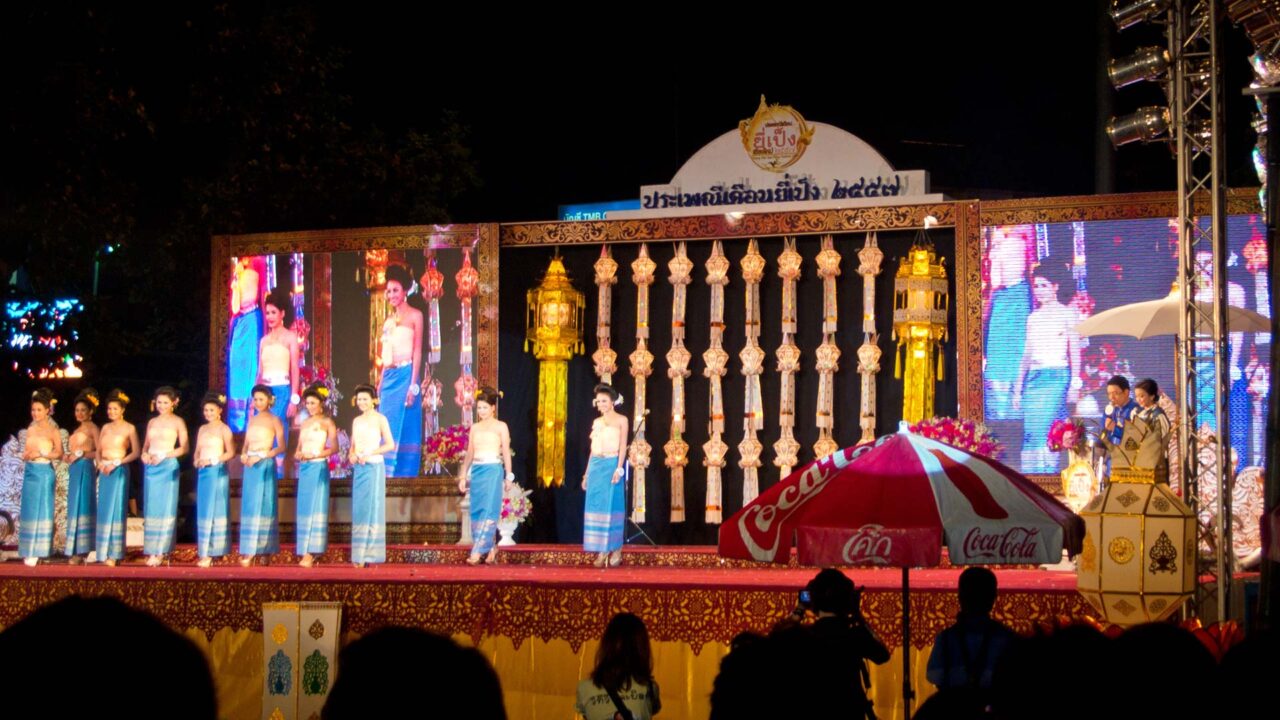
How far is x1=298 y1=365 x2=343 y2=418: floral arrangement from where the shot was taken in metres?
14.9

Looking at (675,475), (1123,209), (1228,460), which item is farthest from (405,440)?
(1228,460)

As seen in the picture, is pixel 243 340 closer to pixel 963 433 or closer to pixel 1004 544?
pixel 963 433

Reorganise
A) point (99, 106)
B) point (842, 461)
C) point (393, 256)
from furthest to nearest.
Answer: point (393, 256)
point (99, 106)
point (842, 461)

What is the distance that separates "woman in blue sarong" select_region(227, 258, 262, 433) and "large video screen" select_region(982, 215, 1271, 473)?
24.2 ft

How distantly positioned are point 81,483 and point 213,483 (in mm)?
1207

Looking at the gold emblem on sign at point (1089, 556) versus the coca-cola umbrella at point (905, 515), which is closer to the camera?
the coca-cola umbrella at point (905, 515)

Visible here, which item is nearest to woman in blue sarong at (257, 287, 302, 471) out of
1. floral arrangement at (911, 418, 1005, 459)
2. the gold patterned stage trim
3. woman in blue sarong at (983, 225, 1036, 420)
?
the gold patterned stage trim

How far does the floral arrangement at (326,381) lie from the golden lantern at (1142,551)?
28.9 ft

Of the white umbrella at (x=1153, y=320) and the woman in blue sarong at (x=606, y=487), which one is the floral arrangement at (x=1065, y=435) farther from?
the woman in blue sarong at (x=606, y=487)

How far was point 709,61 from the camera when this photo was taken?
21.4 m

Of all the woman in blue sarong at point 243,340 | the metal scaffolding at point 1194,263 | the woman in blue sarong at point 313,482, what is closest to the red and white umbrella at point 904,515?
the metal scaffolding at point 1194,263

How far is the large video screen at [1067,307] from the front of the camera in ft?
42.5

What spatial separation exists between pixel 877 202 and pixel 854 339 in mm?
1414

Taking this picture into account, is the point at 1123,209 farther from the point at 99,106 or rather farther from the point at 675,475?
the point at 99,106
